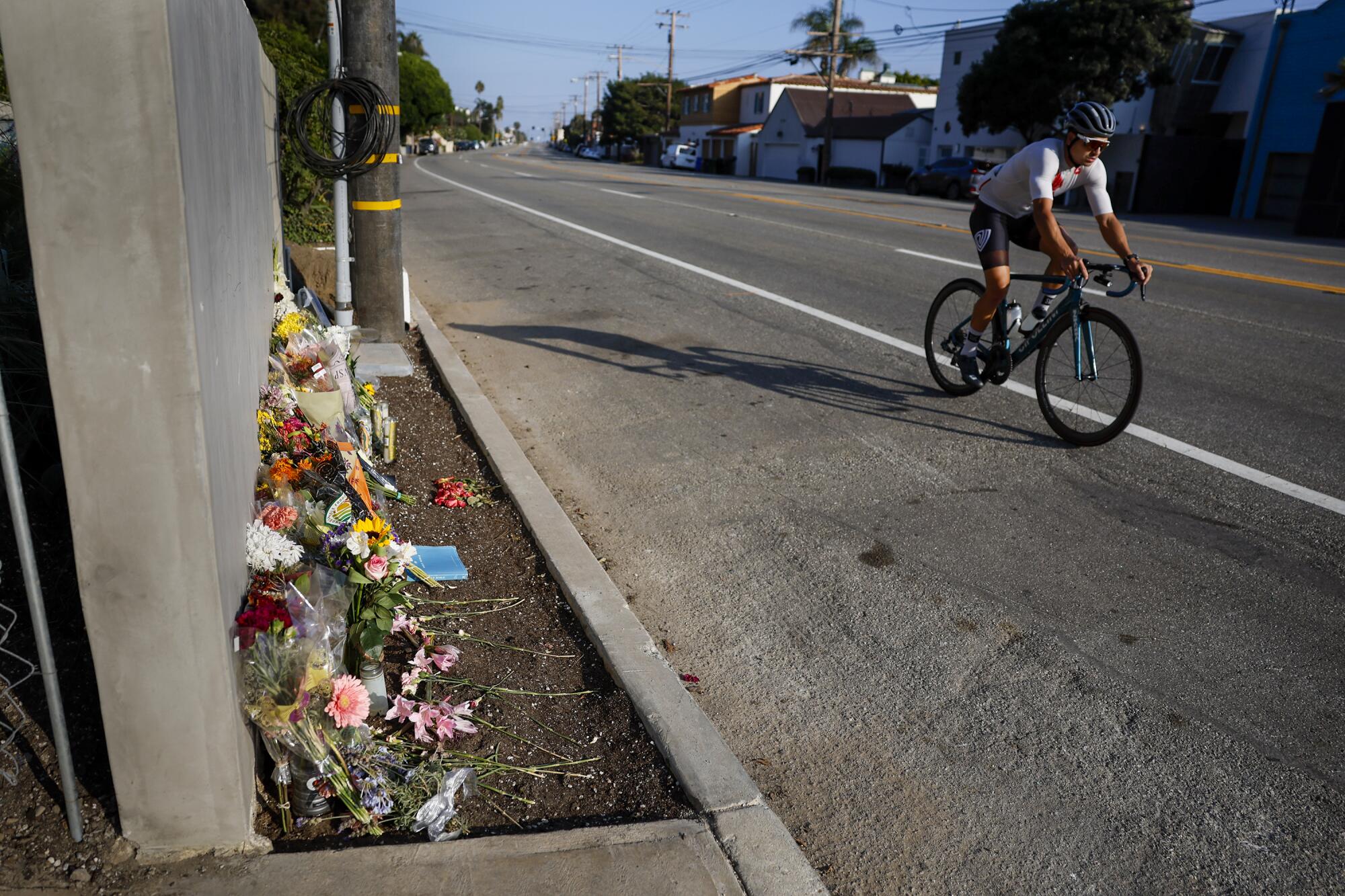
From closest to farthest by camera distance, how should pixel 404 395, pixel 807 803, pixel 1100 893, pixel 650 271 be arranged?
pixel 1100 893
pixel 807 803
pixel 404 395
pixel 650 271

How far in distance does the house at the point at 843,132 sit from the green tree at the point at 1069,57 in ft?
40.4

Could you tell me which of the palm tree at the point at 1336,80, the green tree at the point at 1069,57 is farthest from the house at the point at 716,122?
the palm tree at the point at 1336,80

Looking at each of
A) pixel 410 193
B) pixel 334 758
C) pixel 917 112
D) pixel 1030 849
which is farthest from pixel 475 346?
pixel 917 112

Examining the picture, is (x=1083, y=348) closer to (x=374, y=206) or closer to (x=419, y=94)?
(x=374, y=206)

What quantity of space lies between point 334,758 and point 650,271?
33.0 ft

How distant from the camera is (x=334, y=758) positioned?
8.89ft

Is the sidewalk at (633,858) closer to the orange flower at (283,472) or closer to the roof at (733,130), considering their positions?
the orange flower at (283,472)

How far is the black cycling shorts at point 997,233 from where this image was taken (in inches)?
248

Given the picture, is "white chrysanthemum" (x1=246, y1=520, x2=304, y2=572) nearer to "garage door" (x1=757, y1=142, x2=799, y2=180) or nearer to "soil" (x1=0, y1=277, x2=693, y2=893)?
"soil" (x1=0, y1=277, x2=693, y2=893)

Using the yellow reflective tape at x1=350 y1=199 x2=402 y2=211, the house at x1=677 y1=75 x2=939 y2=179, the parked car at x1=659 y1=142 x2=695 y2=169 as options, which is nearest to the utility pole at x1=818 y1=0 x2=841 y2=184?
the house at x1=677 y1=75 x2=939 y2=179

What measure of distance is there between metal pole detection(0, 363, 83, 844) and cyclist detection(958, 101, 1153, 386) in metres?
5.08

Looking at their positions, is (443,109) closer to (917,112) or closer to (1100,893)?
(917,112)

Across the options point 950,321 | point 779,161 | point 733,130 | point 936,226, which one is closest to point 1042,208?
point 950,321

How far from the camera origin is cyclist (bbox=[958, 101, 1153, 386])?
576 centimetres
